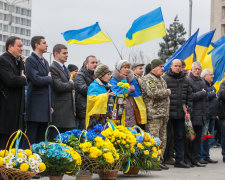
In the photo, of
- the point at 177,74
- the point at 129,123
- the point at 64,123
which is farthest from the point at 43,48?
the point at 177,74

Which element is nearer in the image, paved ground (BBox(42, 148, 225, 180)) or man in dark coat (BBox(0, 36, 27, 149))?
man in dark coat (BBox(0, 36, 27, 149))

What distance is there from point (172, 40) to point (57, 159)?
78543mm

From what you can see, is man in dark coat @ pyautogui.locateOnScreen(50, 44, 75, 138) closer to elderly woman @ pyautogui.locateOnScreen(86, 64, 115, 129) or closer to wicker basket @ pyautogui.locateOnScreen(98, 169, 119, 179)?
elderly woman @ pyautogui.locateOnScreen(86, 64, 115, 129)

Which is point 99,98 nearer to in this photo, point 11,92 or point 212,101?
point 11,92

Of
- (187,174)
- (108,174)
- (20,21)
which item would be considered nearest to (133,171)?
(108,174)

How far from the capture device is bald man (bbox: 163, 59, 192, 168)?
12.1m

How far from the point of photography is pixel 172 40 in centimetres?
8588

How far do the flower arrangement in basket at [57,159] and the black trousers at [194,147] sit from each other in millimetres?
4635

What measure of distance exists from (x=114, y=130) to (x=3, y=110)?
193cm

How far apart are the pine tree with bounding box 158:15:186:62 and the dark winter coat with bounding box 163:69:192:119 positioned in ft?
235

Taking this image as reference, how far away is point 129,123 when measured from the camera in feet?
36.9

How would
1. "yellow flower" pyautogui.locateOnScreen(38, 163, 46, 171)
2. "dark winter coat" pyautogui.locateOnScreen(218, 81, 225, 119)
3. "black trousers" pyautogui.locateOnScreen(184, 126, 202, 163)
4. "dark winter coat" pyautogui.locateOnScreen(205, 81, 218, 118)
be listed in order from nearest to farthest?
"yellow flower" pyautogui.locateOnScreen(38, 163, 46, 171) → "black trousers" pyautogui.locateOnScreen(184, 126, 202, 163) → "dark winter coat" pyautogui.locateOnScreen(218, 81, 225, 119) → "dark winter coat" pyautogui.locateOnScreen(205, 81, 218, 118)

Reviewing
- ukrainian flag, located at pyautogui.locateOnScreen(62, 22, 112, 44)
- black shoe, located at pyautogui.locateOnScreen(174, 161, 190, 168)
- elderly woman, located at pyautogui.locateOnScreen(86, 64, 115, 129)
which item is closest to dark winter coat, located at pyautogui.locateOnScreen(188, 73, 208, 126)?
black shoe, located at pyautogui.locateOnScreen(174, 161, 190, 168)

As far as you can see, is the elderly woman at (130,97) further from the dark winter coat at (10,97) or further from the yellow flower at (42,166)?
the yellow flower at (42,166)
